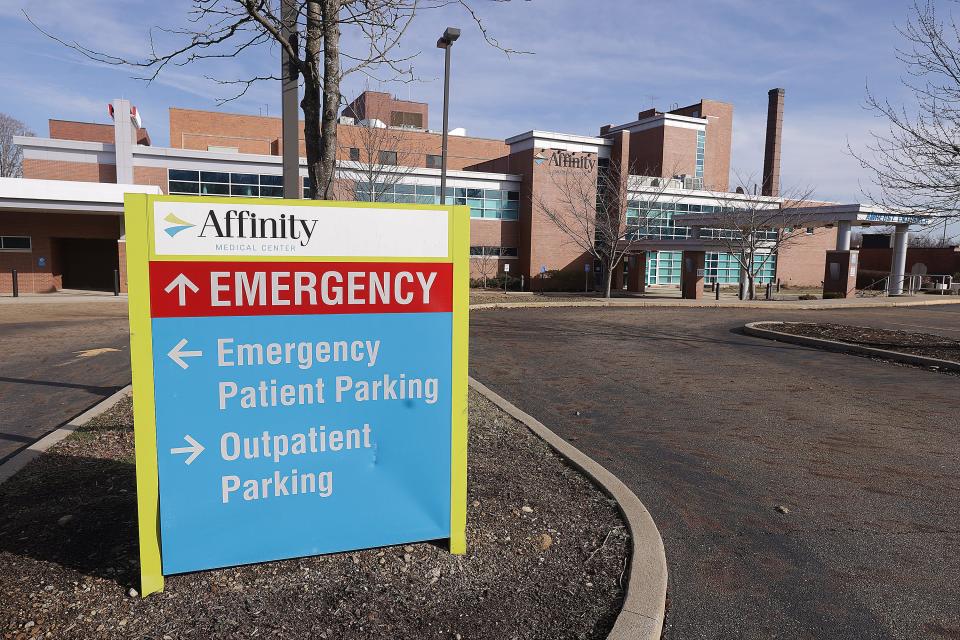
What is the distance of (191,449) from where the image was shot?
10.3ft

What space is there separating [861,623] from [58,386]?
9.04 metres

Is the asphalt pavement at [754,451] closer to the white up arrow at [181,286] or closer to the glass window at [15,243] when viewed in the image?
the white up arrow at [181,286]

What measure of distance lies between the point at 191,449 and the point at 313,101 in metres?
3.44

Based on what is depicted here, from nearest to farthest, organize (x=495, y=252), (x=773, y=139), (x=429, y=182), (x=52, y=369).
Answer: (x=52, y=369) < (x=429, y=182) < (x=495, y=252) < (x=773, y=139)

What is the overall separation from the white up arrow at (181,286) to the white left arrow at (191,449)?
66 centimetres

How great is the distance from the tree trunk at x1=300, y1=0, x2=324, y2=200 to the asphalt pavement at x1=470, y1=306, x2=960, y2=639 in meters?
3.40

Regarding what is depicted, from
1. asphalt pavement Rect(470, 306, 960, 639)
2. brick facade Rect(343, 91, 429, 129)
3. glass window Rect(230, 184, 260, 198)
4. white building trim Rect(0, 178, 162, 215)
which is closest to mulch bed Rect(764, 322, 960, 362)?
asphalt pavement Rect(470, 306, 960, 639)

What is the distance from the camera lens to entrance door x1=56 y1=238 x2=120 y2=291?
104 feet

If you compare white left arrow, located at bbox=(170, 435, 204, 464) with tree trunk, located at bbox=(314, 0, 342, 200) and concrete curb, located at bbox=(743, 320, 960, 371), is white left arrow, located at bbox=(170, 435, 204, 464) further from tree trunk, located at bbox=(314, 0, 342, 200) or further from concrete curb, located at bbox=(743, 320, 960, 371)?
concrete curb, located at bbox=(743, 320, 960, 371)

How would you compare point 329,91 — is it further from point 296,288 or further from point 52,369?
point 52,369

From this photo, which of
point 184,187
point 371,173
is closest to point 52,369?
point 371,173

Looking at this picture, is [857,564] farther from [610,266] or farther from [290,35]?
[610,266]

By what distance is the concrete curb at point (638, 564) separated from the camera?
9.71ft

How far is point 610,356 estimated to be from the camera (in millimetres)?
11641
